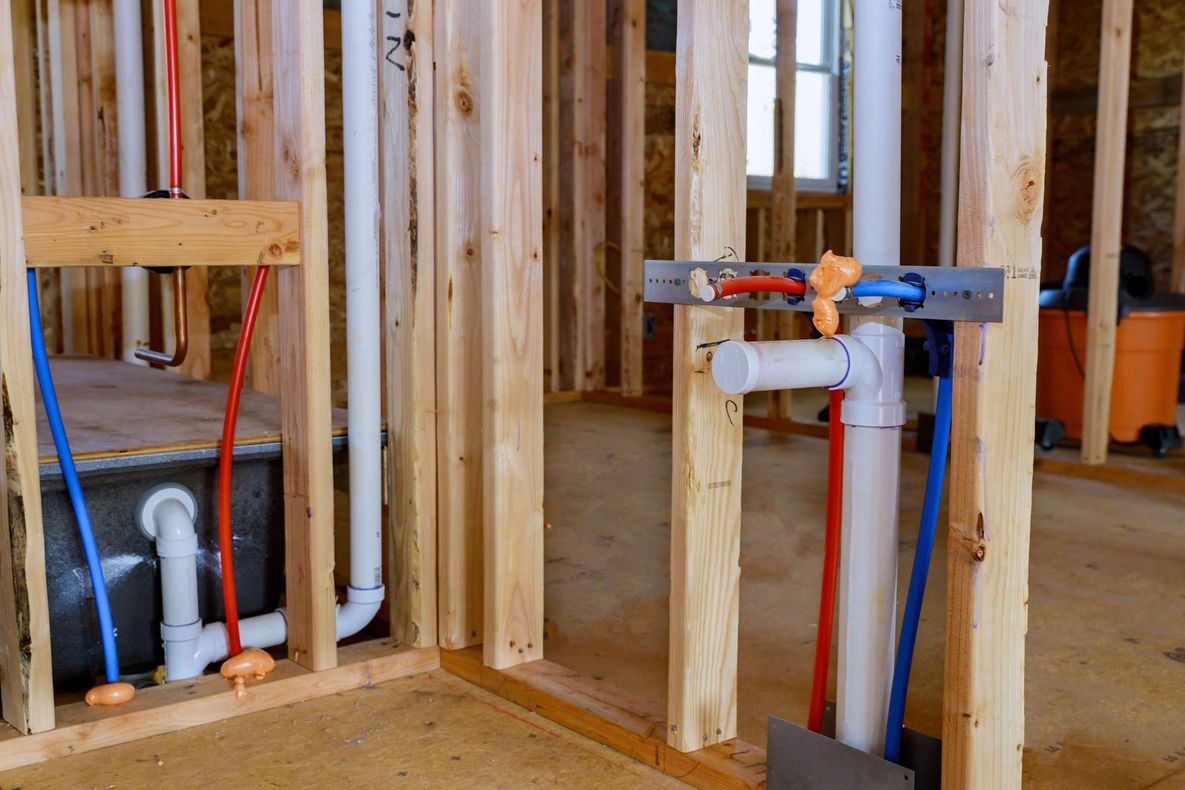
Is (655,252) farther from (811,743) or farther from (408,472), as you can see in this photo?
(811,743)

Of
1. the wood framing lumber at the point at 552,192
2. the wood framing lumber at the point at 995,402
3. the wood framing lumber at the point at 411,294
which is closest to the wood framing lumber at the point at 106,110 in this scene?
the wood framing lumber at the point at 411,294

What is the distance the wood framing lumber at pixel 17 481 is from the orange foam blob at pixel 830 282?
3.37 ft

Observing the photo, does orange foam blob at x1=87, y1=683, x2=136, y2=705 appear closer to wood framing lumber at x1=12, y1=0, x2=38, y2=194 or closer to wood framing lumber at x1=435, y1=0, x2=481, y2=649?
wood framing lumber at x1=435, y1=0, x2=481, y2=649

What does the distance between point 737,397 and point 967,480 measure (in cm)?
42

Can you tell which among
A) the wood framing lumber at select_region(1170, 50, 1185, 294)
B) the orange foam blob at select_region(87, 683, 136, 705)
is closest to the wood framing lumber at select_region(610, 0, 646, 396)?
the wood framing lumber at select_region(1170, 50, 1185, 294)

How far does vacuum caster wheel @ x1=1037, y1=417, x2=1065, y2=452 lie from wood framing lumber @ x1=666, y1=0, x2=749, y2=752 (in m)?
2.72

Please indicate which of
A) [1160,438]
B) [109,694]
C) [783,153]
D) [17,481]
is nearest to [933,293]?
[17,481]

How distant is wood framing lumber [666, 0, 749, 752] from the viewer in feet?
4.69

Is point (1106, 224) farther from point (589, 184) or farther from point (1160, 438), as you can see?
point (589, 184)

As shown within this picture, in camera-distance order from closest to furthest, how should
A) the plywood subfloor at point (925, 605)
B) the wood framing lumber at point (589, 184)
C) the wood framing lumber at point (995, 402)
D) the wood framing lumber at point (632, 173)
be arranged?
the wood framing lumber at point (995, 402) → the plywood subfloor at point (925, 605) → the wood framing lumber at point (632, 173) → the wood framing lumber at point (589, 184)

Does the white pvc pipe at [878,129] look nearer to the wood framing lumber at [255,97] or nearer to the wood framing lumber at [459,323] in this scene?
the wood framing lumber at [459,323]

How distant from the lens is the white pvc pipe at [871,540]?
129 cm

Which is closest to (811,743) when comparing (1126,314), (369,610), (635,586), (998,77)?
(998,77)

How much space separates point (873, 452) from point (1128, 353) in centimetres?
304
